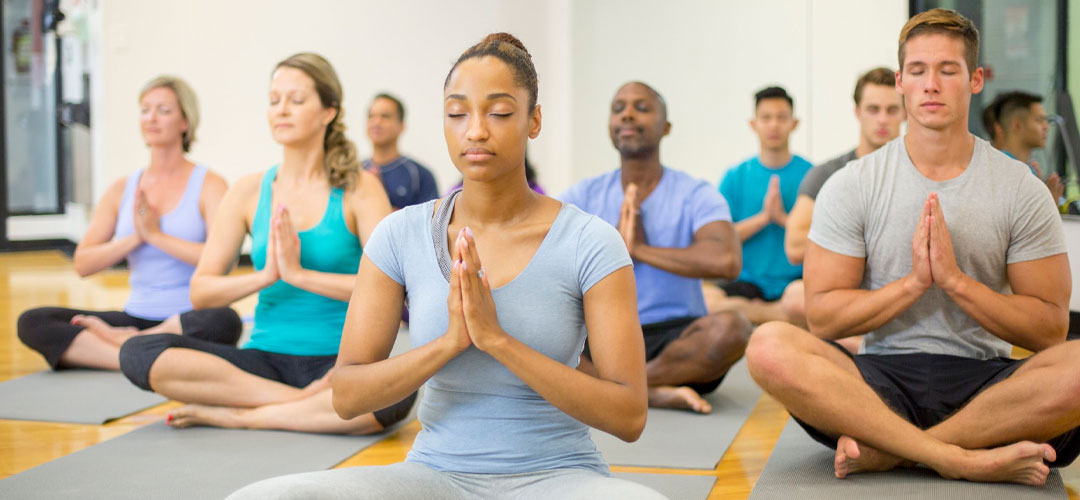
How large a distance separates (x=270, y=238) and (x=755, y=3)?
490 centimetres

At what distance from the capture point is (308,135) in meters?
2.95

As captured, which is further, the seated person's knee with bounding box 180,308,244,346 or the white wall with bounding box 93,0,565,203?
the white wall with bounding box 93,0,565,203

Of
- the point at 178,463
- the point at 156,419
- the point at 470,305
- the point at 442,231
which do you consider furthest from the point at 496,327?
the point at 156,419

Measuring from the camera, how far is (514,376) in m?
1.60

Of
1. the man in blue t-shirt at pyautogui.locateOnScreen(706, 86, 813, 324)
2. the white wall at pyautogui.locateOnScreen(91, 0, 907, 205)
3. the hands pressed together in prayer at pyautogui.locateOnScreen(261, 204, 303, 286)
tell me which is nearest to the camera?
the hands pressed together in prayer at pyautogui.locateOnScreen(261, 204, 303, 286)

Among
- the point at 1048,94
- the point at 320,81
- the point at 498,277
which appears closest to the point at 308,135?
the point at 320,81

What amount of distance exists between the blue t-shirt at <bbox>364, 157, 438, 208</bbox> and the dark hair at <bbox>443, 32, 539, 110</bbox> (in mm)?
3622

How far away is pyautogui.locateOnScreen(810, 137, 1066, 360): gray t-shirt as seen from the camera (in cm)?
232

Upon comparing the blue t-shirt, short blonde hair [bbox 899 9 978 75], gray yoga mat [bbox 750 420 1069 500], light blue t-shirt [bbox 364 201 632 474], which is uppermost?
short blonde hair [bbox 899 9 978 75]

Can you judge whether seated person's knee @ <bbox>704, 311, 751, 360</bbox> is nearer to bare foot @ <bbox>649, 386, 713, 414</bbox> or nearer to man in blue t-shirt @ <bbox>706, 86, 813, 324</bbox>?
bare foot @ <bbox>649, 386, 713, 414</bbox>

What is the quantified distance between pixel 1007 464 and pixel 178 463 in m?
1.80

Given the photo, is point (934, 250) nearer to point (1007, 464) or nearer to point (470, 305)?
point (1007, 464)

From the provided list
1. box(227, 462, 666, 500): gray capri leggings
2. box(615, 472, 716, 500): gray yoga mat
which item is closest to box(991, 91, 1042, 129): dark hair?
box(615, 472, 716, 500): gray yoga mat

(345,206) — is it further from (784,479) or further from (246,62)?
(246,62)
